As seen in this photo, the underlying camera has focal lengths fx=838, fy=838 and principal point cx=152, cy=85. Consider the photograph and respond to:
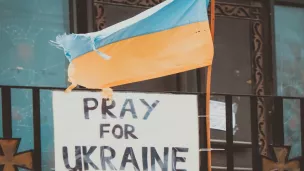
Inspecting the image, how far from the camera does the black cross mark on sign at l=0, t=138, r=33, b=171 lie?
7.34 m

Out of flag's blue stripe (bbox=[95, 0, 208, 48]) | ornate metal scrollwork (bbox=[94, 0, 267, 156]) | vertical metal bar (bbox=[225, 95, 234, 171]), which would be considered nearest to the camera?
flag's blue stripe (bbox=[95, 0, 208, 48])

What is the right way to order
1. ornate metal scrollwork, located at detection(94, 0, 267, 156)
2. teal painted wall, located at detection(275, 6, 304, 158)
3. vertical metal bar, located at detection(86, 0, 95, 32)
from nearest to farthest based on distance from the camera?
vertical metal bar, located at detection(86, 0, 95, 32) → ornate metal scrollwork, located at detection(94, 0, 267, 156) → teal painted wall, located at detection(275, 6, 304, 158)

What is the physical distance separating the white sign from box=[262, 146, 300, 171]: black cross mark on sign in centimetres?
159

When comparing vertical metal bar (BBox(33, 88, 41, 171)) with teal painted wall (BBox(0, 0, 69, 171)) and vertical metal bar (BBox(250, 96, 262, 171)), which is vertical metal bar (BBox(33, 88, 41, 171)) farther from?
vertical metal bar (BBox(250, 96, 262, 171))

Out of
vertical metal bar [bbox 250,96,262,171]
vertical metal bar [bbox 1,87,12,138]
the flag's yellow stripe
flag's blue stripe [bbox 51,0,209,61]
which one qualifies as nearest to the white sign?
the flag's yellow stripe

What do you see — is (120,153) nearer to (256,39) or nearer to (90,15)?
(90,15)

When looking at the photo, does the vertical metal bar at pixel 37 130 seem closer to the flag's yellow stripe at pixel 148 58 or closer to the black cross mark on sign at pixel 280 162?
the flag's yellow stripe at pixel 148 58

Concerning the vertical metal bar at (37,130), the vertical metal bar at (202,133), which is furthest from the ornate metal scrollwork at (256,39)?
the vertical metal bar at (37,130)

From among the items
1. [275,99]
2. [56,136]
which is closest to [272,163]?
[275,99]

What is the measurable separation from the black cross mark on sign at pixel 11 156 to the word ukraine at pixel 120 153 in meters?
0.59

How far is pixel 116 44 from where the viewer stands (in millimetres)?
6977

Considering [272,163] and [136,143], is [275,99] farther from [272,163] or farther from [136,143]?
[136,143]

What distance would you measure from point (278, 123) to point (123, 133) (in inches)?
107

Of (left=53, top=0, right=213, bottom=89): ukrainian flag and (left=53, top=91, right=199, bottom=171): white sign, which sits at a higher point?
(left=53, top=0, right=213, bottom=89): ukrainian flag
